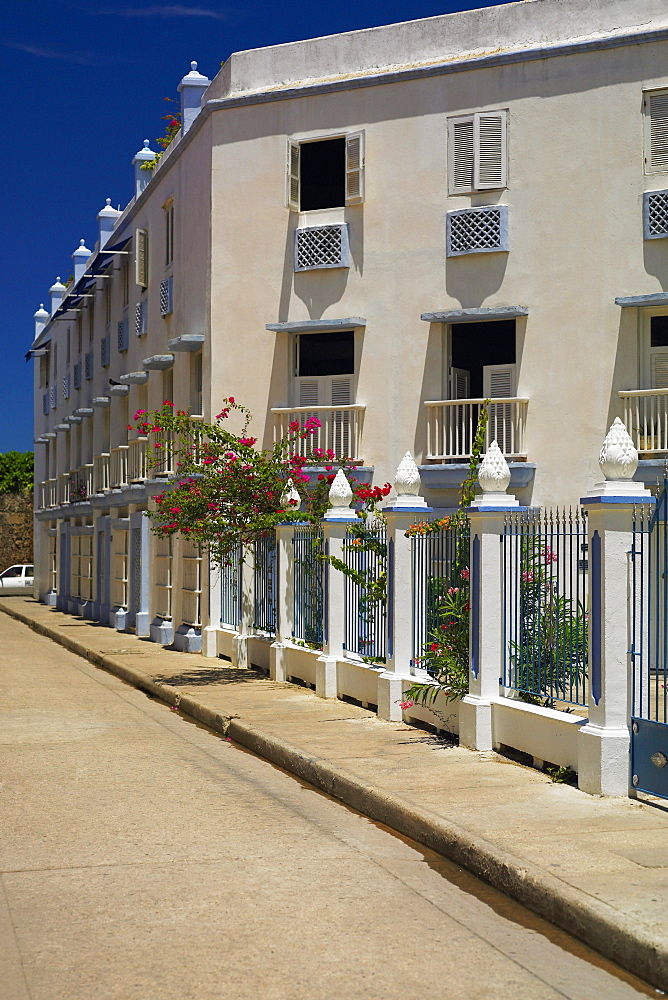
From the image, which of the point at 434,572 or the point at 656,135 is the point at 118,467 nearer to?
the point at 656,135

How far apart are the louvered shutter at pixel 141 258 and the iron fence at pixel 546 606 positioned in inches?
745

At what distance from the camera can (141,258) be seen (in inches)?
1107

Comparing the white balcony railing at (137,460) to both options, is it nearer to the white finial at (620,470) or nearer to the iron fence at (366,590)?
the iron fence at (366,590)

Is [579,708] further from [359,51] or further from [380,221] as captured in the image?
[359,51]

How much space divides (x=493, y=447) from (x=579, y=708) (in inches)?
98.0

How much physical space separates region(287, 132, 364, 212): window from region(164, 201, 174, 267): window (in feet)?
15.3

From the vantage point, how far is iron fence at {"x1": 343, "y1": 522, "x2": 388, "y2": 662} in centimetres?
1399

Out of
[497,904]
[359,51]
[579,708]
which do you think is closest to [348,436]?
[359,51]

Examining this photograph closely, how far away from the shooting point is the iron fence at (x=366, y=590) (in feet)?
45.9

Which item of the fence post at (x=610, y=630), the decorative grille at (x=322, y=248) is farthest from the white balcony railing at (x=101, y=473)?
the fence post at (x=610, y=630)

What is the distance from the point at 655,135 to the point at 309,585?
9236mm

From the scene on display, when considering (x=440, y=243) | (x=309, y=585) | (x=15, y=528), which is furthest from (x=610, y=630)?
(x=15, y=528)

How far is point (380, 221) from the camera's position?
21516 millimetres

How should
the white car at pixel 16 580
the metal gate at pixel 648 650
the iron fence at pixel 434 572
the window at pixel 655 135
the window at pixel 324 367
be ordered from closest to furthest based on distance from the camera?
1. the metal gate at pixel 648 650
2. the iron fence at pixel 434 572
3. the window at pixel 655 135
4. the window at pixel 324 367
5. the white car at pixel 16 580
